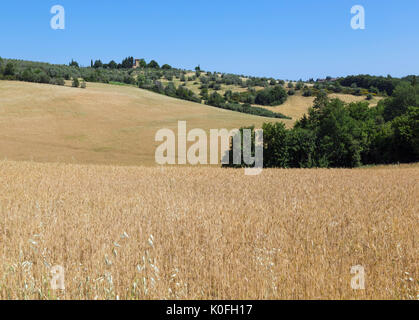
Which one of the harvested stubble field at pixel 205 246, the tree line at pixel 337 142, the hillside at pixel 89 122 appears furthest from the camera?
the hillside at pixel 89 122

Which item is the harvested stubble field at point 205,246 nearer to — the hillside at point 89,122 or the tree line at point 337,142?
the tree line at point 337,142

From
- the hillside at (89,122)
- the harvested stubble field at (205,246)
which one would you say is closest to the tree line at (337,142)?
the hillside at (89,122)

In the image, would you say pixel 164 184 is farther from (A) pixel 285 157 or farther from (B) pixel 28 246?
(A) pixel 285 157

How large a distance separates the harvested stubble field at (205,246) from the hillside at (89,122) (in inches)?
1173

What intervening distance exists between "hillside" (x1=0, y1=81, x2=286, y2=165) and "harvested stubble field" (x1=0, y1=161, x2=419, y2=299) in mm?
29796

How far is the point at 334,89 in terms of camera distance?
381ft

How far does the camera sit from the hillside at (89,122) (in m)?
41.8

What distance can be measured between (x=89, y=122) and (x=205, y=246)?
55841mm

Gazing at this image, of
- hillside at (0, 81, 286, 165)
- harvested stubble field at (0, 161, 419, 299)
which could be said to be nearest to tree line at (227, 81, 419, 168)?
hillside at (0, 81, 286, 165)

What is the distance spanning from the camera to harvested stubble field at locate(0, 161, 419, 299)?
448cm

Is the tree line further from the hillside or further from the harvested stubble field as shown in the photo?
the harvested stubble field

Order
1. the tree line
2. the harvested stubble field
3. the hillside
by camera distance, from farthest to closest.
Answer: the hillside
the tree line
the harvested stubble field
